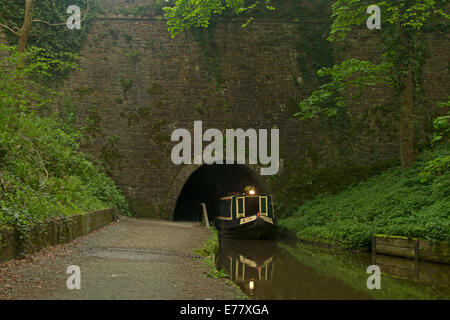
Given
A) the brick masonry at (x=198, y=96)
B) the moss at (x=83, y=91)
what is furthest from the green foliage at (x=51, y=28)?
the moss at (x=83, y=91)

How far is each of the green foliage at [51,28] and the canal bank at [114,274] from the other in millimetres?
8671

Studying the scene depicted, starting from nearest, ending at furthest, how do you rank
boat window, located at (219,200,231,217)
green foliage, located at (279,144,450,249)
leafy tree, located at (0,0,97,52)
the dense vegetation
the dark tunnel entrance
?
the dense vegetation
green foliage, located at (279,144,450,249)
leafy tree, located at (0,0,97,52)
boat window, located at (219,200,231,217)
the dark tunnel entrance

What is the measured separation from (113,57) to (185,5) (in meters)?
3.07

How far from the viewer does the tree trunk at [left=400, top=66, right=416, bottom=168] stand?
38.3 ft

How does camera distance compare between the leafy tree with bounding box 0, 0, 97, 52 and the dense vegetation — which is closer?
the dense vegetation

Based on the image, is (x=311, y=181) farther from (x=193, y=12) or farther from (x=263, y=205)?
(x=193, y=12)

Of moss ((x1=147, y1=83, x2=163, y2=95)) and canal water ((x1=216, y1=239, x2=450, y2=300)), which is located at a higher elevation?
moss ((x1=147, y1=83, x2=163, y2=95))

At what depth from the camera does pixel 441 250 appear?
7.40 metres

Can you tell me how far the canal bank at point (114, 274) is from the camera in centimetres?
387

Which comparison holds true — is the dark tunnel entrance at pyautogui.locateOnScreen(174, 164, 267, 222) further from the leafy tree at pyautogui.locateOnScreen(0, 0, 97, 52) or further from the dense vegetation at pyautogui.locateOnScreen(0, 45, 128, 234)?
the dense vegetation at pyautogui.locateOnScreen(0, 45, 128, 234)

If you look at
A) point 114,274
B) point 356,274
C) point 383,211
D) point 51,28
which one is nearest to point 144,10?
point 51,28

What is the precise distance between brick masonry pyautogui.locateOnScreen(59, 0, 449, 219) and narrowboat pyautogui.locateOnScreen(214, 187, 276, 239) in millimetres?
793

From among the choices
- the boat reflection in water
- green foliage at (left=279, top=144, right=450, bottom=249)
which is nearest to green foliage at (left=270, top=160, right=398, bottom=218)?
green foliage at (left=279, top=144, right=450, bottom=249)

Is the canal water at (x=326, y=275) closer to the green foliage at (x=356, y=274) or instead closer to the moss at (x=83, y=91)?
the green foliage at (x=356, y=274)
